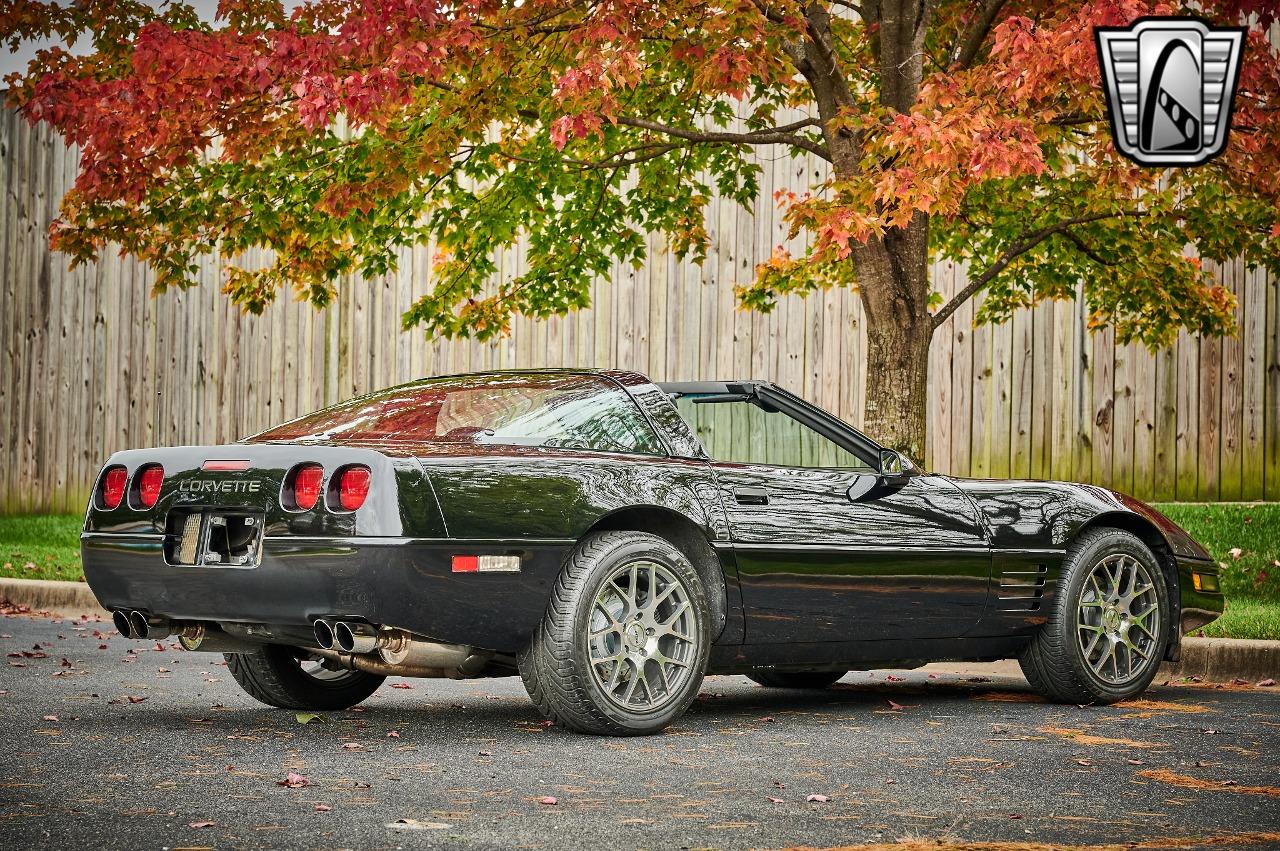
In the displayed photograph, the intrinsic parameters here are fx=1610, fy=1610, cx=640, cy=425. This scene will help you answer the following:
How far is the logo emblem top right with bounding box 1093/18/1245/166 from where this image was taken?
723 centimetres

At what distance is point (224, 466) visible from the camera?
207 inches

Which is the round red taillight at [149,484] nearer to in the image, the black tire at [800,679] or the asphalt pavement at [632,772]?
the asphalt pavement at [632,772]

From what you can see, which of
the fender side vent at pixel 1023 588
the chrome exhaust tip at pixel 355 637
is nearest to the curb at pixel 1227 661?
the fender side vent at pixel 1023 588

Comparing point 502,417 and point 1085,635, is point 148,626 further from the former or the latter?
point 1085,635

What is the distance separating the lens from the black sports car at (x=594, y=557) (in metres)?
5.05

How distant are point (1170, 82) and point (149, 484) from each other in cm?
532

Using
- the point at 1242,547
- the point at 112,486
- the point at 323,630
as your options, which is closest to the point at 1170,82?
the point at 1242,547

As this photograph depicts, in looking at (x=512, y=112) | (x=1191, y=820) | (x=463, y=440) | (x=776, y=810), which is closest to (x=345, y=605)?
(x=463, y=440)

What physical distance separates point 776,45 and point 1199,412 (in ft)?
17.5

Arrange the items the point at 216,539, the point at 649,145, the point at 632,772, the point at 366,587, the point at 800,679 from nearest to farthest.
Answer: the point at 632,772, the point at 366,587, the point at 216,539, the point at 800,679, the point at 649,145

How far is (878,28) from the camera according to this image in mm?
9570

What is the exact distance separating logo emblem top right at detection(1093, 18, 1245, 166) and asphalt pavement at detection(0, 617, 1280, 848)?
112 inches

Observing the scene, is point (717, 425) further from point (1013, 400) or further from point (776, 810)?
point (776, 810)

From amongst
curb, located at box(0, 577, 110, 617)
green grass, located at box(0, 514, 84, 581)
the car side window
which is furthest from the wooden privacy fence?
curb, located at box(0, 577, 110, 617)
